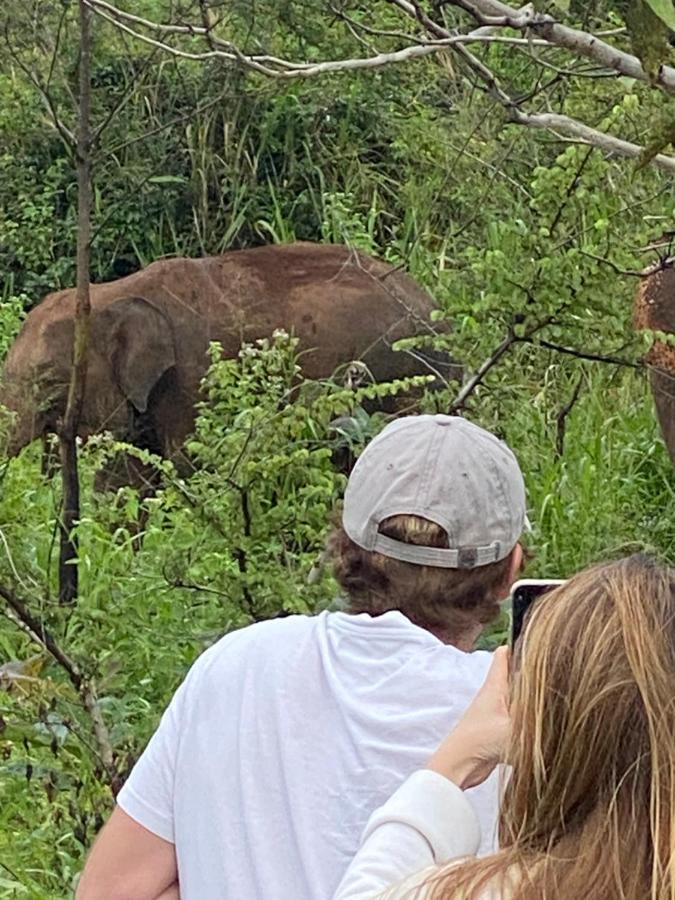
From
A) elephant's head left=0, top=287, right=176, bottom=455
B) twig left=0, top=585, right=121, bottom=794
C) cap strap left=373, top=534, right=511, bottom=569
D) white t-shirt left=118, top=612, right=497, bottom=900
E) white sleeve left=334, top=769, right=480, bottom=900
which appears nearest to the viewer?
white sleeve left=334, top=769, right=480, bottom=900

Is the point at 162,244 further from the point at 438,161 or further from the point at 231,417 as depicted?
the point at 231,417

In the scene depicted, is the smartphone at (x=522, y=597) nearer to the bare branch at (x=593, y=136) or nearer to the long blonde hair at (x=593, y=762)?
the long blonde hair at (x=593, y=762)

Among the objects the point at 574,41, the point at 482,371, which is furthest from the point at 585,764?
the point at 482,371

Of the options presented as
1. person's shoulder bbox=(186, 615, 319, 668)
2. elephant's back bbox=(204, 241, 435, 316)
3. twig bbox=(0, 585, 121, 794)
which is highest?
person's shoulder bbox=(186, 615, 319, 668)

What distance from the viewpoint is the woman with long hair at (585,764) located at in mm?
1305

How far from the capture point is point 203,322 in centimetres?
911

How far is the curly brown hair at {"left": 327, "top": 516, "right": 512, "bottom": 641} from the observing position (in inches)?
77.9

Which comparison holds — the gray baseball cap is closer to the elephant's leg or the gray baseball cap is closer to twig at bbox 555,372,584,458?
the elephant's leg

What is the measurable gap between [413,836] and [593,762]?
204 mm

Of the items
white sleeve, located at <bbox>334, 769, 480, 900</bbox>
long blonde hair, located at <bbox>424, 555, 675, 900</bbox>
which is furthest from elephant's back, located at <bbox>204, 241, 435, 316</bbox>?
long blonde hair, located at <bbox>424, 555, 675, 900</bbox>

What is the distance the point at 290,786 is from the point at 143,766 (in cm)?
18

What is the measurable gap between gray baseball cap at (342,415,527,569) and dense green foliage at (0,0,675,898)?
1.28ft

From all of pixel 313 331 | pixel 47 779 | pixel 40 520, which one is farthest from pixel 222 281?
pixel 47 779

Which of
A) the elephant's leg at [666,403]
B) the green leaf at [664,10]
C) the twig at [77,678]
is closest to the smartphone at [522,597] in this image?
the green leaf at [664,10]
